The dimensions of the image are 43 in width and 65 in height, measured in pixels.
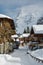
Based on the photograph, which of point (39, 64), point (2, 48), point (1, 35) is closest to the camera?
point (39, 64)

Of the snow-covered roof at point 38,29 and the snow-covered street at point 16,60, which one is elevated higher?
the snow-covered roof at point 38,29

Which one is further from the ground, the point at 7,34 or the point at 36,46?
the point at 7,34

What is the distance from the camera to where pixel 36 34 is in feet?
146

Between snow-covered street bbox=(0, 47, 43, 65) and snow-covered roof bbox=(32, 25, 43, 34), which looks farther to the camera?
snow-covered roof bbox=(32, 25, 43, 34)

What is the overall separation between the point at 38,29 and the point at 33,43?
3492 mm

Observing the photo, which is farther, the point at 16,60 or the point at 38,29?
the point at 38,29

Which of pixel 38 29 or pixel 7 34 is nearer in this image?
pixel 7 34

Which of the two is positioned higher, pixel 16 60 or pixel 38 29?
pixel 38 29

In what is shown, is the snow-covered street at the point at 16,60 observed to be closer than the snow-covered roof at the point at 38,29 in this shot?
Yes

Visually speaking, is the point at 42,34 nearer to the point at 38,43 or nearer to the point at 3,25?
the point at 38,43

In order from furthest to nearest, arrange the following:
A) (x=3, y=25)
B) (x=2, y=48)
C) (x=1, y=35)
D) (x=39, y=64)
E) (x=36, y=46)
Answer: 1. (x=36, y=46)
2. (x=3, y=25)
3. (x=1, y=35)
4. (x=2, y=48)
5. (x=39, y=64)

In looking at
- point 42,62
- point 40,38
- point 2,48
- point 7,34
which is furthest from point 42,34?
point 42,62

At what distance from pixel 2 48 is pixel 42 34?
13.7 meters

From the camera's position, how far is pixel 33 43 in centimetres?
4481
